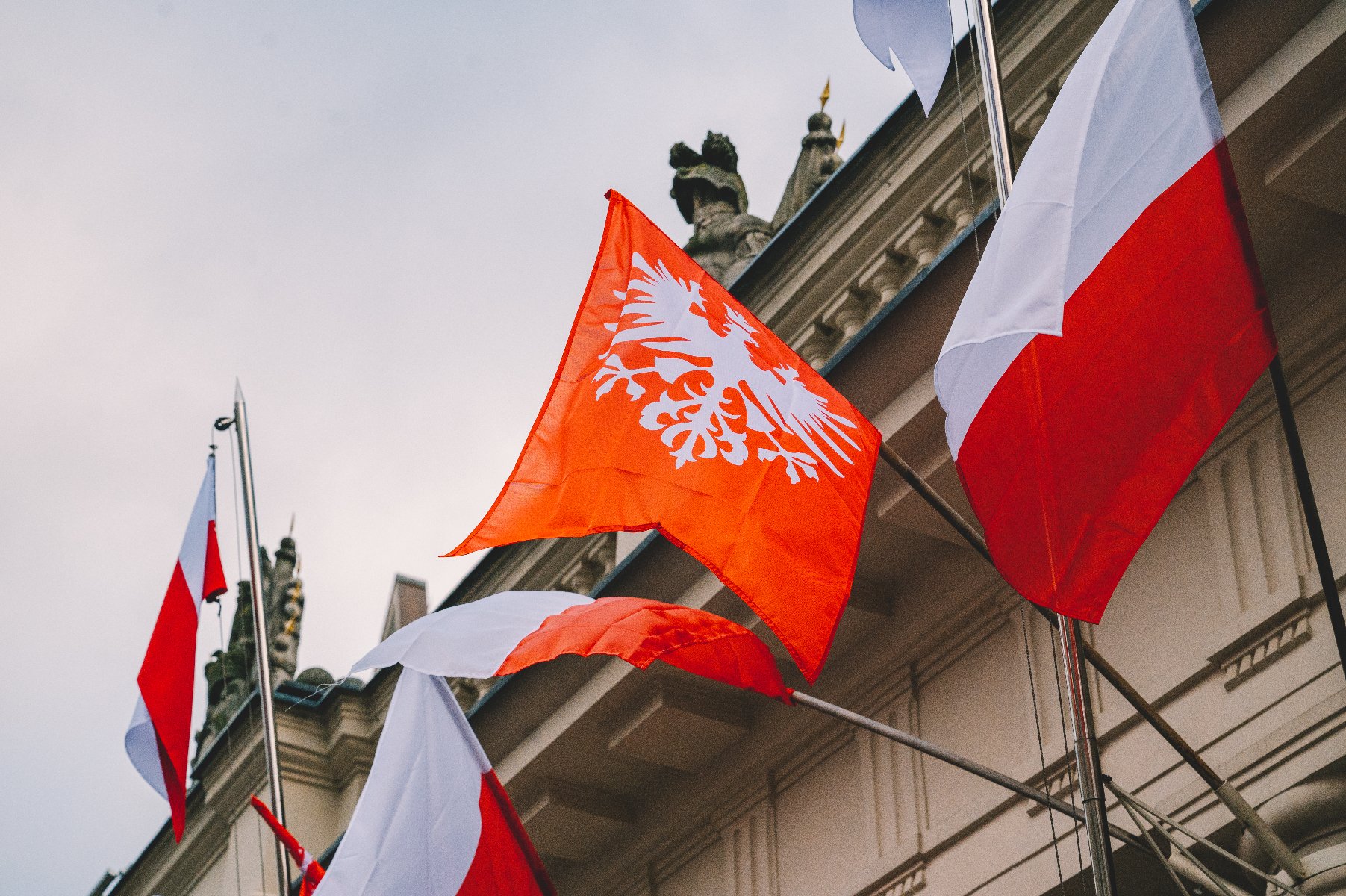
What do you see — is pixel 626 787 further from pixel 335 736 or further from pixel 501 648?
pixel 335 736

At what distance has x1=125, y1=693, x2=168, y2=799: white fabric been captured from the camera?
13359 millimetres

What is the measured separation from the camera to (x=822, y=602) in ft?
26.9

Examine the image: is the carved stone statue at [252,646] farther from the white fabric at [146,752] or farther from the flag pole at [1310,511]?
the flag pole at [1310,511]

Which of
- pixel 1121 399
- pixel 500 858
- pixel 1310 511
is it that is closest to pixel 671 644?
pixel 500 858

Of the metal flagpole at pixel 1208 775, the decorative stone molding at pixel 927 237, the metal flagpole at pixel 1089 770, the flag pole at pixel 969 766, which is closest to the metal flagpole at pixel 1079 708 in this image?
the metal flagpole at pixel 1089 770

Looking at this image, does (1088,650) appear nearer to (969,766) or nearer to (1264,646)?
(969,766)

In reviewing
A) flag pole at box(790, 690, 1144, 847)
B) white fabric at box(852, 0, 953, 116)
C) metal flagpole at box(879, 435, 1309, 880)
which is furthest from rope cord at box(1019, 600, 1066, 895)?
white fabric at box(852, 0, 953, 116)

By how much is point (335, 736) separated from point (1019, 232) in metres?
11.9

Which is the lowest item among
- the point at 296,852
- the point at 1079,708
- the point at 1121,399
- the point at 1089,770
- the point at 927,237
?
the point at 1089,770

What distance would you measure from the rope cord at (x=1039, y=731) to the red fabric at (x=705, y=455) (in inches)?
72.5

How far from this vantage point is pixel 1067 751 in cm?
959

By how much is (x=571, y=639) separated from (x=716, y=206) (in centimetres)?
796

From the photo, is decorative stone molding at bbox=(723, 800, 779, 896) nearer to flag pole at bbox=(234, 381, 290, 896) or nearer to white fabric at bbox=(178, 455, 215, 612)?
flag pole at bbox=(234, 381, 290, 896)

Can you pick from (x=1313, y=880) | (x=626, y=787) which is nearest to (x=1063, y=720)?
(x=1313, y=880)
